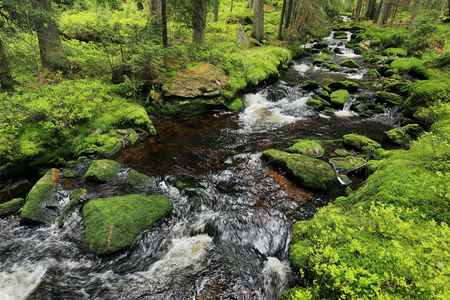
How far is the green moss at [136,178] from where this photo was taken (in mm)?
6129

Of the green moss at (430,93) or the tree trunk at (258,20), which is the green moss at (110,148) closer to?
the green moss at (430,93)

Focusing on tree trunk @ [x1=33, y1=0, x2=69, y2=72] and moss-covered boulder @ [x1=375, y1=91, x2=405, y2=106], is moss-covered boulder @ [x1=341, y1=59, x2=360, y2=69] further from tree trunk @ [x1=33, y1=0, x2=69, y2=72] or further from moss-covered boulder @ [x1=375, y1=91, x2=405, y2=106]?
tree trunk @ [x1=33, y1=0, x2=69, y2=72]

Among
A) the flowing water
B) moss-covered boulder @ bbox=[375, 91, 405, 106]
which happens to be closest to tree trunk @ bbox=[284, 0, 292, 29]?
moss-covered boulder @ bbox=[375, 91, 405, 106]

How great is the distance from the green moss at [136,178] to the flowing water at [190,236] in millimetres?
261

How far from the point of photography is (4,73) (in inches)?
297

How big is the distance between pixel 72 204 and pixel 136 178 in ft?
Answer: 5.42

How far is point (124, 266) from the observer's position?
162 inches

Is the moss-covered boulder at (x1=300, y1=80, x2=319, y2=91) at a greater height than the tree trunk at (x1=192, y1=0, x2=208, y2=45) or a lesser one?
lesser

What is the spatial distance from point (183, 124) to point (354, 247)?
8402 millimetres

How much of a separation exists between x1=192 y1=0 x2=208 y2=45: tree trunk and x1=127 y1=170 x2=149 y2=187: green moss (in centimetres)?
949

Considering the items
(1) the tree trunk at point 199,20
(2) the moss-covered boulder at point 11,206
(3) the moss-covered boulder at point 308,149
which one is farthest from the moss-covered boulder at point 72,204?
(1) the tree trunk at point 199,20

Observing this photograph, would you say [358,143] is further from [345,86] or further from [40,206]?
[40,206]

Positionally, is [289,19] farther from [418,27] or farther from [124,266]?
[124,266]

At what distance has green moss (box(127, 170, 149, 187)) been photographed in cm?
613
